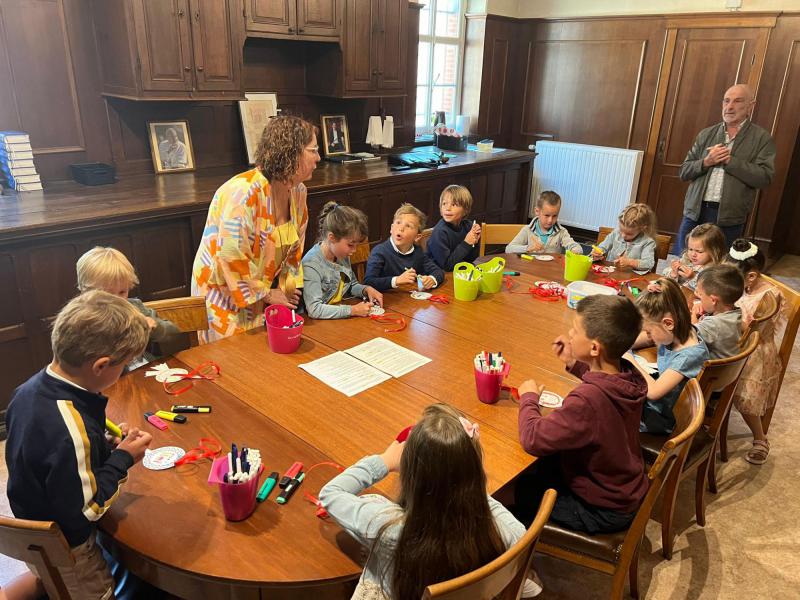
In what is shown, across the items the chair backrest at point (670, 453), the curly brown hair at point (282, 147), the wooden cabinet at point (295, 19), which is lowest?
the chair backrest at point (670, 453)

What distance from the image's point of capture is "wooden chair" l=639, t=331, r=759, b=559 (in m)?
1.98

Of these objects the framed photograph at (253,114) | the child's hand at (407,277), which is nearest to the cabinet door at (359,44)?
the framed photograph at (253,114)

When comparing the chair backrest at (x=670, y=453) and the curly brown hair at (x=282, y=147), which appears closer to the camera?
the chair backrest at (x=670, y=453)

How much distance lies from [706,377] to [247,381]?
1505 mm

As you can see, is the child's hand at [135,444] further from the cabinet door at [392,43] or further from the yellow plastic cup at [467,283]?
the cabinet door at [392,43]

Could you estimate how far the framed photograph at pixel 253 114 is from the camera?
4.40m

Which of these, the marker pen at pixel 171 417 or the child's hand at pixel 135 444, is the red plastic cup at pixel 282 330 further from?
the child's hand at pixel 135 444

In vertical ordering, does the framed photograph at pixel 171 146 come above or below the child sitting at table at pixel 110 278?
above

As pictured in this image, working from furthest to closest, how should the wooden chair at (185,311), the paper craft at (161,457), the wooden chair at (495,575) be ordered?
the wooden chair at (185,311) < the paper craft at (161,457) < the wooden chair at (495,575)

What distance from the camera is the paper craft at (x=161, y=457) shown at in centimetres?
147

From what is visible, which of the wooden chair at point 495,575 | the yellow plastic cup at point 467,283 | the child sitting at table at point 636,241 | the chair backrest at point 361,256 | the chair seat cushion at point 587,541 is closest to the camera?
the wooden chair at point 495,575

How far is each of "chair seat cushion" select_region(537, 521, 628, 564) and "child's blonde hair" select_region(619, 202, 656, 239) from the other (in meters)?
1.99

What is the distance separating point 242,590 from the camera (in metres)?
1.18

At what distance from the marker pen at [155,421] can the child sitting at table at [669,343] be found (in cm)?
155
